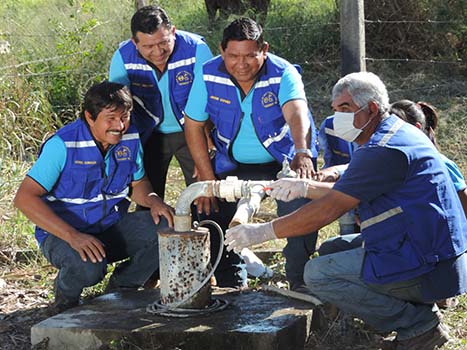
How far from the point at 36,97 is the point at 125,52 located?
2633 millimetres

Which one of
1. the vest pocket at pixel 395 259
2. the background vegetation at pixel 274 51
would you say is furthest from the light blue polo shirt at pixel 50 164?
the background vegetation at pixel 274 51

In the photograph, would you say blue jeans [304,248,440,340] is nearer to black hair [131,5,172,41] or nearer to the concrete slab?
the concrete slab

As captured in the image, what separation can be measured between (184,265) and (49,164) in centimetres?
101

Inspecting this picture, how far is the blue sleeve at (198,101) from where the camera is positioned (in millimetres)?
5414

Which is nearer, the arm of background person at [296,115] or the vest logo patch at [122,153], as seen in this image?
the arm of background person at [296,115]

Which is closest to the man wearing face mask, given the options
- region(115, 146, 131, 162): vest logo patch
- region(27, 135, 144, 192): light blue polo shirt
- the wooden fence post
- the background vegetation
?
region(115, 146, 131, 162): vest logo patch

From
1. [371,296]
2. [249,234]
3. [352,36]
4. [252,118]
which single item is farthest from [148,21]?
[352,36]

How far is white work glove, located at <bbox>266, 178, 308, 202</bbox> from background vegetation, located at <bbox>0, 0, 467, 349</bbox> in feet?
8.17

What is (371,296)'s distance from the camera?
14.8ft

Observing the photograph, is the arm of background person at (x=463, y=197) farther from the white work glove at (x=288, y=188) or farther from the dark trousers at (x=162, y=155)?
the dark trousers at (x=162, y=155)

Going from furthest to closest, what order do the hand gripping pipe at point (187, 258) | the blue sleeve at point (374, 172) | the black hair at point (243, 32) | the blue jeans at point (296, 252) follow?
the blue jeans at point (296, 252)
the black hair at point (243, 32)
the hand gripping pipe at point (187, 258)
the blue sleeve at point (374, 172)

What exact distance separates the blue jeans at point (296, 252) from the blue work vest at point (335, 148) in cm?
46

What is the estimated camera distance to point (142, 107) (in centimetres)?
574

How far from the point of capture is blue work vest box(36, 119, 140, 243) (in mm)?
5180
